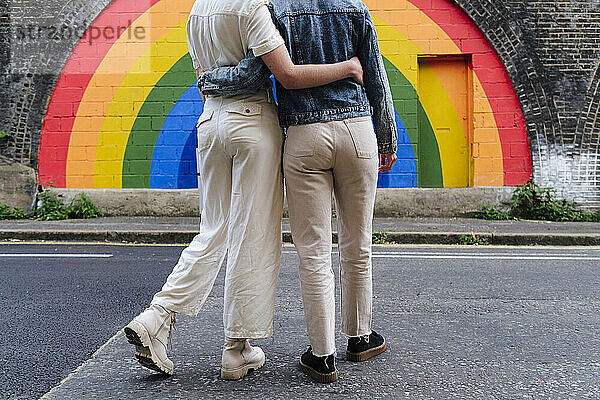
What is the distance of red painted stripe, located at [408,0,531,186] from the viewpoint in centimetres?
1067

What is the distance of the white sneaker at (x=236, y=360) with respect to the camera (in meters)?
3.09

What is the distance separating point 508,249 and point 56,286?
535 centimetres

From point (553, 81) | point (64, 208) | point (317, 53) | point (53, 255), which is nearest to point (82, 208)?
point (64, 208)

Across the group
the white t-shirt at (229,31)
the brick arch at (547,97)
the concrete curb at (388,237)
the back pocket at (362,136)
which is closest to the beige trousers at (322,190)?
the back pocket at (362,136)

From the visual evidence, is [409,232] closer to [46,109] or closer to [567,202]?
[567,202]

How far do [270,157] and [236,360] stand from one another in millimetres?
988

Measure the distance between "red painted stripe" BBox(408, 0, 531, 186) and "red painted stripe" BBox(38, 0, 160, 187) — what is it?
5.29m

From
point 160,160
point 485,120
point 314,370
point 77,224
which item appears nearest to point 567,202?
point 485,120

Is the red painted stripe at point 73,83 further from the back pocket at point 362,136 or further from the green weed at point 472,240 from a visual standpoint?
the back pocket at point 362,136

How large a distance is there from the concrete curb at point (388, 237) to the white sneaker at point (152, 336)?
5.63 metres

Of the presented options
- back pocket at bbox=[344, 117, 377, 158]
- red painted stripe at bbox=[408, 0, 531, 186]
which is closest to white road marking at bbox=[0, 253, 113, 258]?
back pocket at bbox=[344, 117, 377, 158]

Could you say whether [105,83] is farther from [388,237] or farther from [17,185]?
[388,237]

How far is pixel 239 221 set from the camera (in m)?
3.07

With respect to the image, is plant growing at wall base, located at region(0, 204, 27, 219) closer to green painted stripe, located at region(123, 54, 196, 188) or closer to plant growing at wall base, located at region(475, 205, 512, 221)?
green painted stripe, located at region(123, 54, 196, 188)
